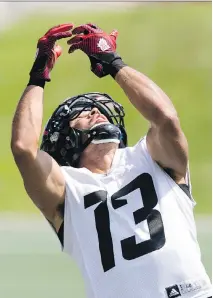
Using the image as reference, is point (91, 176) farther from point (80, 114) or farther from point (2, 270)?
point (2, 270)

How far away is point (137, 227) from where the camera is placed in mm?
3059

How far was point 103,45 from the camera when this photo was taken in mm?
3238

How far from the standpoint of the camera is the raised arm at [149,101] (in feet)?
10.3

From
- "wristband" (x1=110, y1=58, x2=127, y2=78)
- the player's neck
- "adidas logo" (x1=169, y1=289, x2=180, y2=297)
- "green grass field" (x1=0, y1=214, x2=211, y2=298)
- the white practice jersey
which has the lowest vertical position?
"green grass field" (x1=0, y1=214, x2=211, y2=298)

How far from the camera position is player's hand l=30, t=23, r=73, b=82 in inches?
126

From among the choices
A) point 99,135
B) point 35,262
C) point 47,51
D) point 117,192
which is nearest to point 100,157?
point 99,135

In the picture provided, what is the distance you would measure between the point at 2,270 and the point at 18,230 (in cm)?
48

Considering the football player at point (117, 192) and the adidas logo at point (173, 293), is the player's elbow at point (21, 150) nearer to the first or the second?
the football player at point (117, 192)

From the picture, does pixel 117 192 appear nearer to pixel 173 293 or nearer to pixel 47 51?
pixel 173 293

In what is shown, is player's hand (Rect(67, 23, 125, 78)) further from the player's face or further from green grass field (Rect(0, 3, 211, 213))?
green grass field (Rect(0, 3, 211, 213))

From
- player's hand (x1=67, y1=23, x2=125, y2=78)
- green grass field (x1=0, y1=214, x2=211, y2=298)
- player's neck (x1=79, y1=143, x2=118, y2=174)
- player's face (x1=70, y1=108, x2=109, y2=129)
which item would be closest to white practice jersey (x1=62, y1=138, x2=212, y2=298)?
player's neck (x1=79, y1=143, x2=118, y2=174)

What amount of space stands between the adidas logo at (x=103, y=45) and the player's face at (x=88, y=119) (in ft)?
0.93

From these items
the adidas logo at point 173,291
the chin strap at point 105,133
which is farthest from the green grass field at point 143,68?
the adidas logo at point 173,291

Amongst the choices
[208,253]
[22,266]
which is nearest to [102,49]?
[208,253]
